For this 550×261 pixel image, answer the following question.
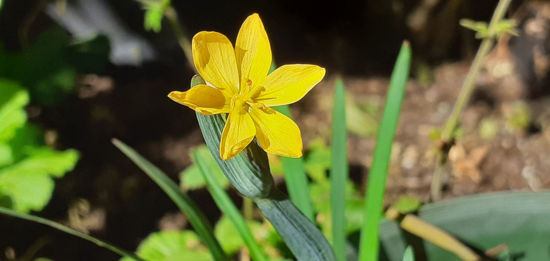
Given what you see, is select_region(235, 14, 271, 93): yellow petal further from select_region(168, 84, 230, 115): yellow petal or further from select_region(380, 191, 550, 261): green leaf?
select_region(380, 191, 550, 261): green leaf

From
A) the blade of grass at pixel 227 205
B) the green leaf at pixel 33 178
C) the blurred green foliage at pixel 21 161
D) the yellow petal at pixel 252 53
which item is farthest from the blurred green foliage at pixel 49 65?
the yellow petal at pixel 252 53

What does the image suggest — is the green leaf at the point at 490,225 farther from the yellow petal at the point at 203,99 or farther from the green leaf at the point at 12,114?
the green leaf at the point at 12,114

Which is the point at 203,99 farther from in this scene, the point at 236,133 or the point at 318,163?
the point at 318,163

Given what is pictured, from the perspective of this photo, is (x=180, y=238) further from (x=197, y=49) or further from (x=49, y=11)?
(x=49, y=11)

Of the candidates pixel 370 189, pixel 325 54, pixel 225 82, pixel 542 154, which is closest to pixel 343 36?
pixel 325 54

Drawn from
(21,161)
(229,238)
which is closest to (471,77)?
(229,238)

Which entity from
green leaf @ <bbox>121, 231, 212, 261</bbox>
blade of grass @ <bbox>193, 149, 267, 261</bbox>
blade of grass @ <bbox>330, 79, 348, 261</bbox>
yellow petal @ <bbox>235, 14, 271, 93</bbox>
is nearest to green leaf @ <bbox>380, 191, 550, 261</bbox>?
blade of grass @ <bbox>330, 79, 348, 261</bbox>
